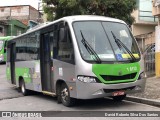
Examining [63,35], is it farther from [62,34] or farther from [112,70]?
[112,70]

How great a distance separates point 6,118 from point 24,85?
5581mm

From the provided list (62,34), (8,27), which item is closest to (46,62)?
(62,34)

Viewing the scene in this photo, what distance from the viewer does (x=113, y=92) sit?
30.8ft

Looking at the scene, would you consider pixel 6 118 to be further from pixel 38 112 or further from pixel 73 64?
pixel 73 64

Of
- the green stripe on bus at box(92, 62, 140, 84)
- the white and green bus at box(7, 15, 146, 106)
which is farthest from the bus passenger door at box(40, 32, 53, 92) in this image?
the green stripe on bus at box(92, 62, 140, 84)

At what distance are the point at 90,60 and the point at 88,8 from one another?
30.2 ft

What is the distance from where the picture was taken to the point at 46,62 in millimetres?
11711

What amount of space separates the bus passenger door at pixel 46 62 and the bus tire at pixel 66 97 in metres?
1.01

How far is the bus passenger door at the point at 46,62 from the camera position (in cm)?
1134

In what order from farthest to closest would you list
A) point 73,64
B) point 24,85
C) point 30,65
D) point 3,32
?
point 3,32
point 24,85
point 30,65
point 73,64

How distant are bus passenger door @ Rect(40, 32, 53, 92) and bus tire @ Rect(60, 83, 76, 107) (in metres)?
1.01

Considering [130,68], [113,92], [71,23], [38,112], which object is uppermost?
[71,23]

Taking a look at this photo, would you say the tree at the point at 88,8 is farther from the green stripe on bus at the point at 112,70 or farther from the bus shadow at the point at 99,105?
the green stripe on bus at the point at 112,70

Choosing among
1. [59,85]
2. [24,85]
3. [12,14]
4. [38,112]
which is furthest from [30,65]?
[12,14]
